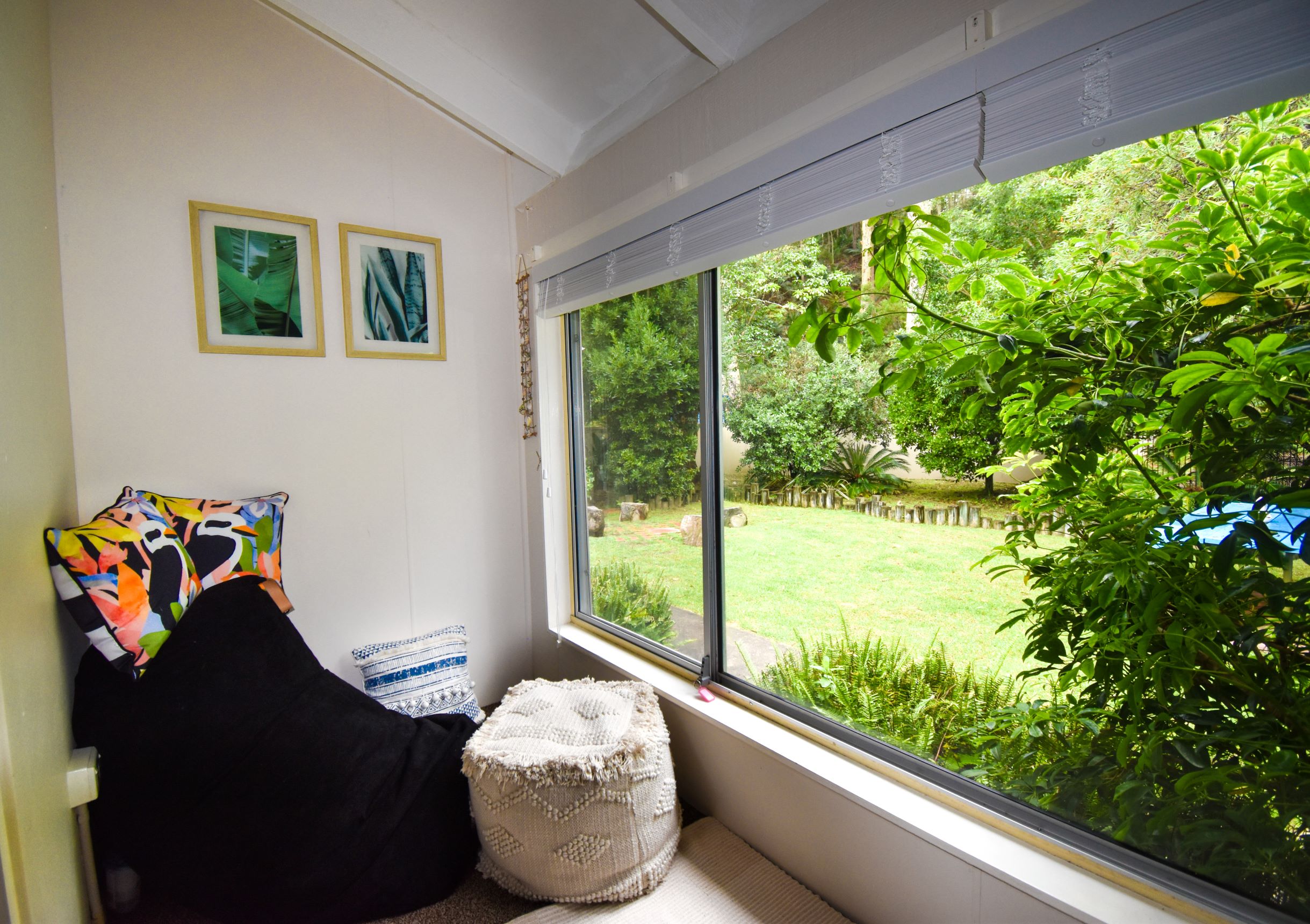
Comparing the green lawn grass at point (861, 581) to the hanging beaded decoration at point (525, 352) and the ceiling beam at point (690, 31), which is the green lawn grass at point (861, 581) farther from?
the ceiling beam at point (690, 31)

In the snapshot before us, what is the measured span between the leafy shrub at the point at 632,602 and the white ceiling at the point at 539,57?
1.61m

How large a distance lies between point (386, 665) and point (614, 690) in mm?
879

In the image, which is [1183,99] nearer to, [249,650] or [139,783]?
[249,650]

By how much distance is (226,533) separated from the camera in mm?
1821

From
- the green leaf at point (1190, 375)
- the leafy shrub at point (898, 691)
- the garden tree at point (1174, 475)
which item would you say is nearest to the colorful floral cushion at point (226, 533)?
the leafy shrub at point (898, 691)

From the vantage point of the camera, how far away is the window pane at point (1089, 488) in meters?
0.87

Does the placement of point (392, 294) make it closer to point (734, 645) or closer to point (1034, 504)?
point (734, 645)

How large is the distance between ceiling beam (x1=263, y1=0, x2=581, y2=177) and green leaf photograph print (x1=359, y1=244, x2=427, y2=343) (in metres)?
0.58

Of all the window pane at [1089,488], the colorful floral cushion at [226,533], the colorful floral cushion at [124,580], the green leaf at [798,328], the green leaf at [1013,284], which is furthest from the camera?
the colorful floral cushion at [226,533]

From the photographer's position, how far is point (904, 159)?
1.22m

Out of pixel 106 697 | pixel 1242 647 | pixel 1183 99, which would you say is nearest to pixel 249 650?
pixel 106 697

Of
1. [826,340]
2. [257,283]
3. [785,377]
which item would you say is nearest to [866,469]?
[785,377]

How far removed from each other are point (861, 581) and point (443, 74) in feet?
7.32

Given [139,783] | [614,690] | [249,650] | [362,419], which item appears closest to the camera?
[139,783]
